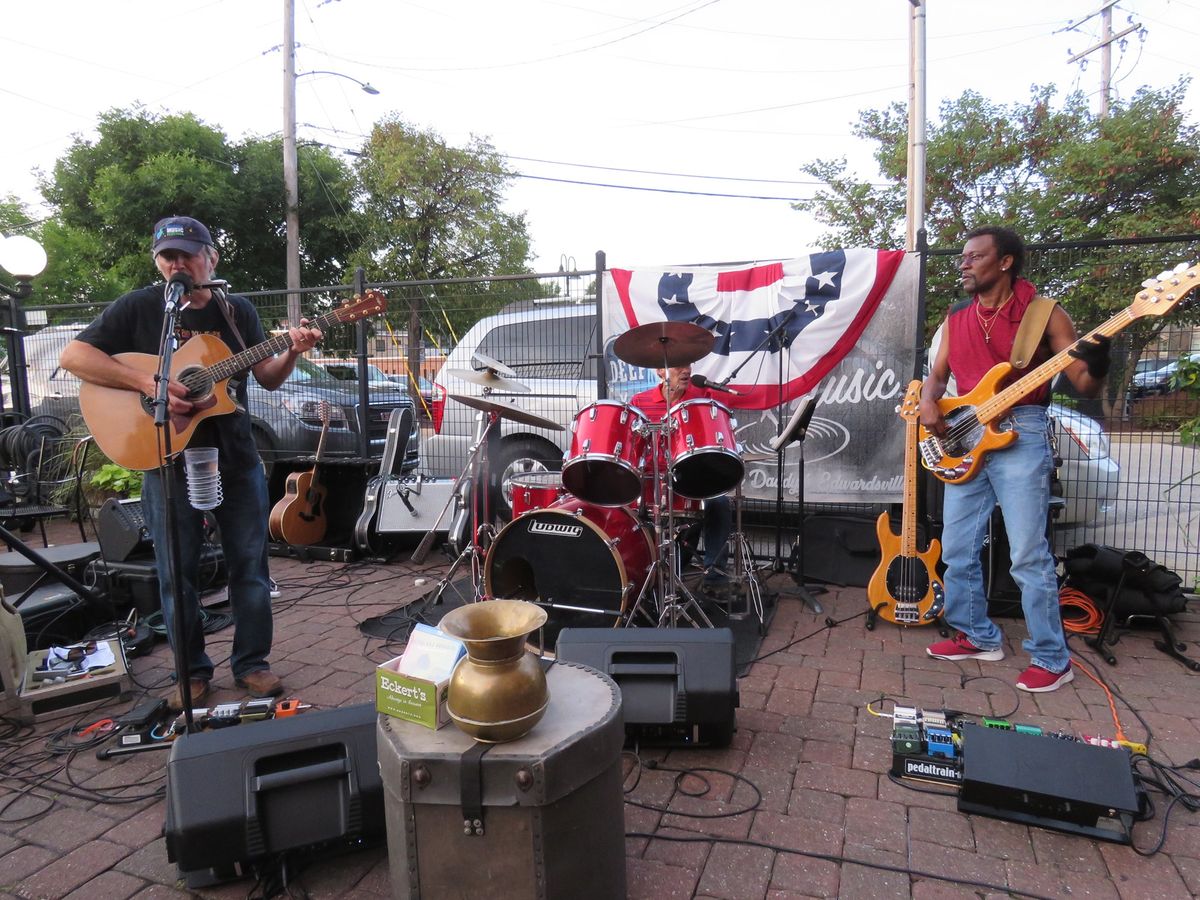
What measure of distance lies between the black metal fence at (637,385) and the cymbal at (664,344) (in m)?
0.97

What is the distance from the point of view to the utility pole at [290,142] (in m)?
15.1

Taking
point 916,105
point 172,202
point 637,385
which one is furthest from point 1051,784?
point 172,202

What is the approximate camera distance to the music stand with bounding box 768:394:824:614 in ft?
13.1

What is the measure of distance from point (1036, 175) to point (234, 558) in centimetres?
1651

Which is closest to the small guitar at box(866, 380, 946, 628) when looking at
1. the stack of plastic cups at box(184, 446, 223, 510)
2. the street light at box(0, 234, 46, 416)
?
the stack of plastic cups at box(184, 446, 223, 510)

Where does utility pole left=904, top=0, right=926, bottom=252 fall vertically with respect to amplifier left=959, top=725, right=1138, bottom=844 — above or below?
above

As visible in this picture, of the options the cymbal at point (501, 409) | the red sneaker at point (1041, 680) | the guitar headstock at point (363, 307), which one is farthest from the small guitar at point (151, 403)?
the red sneaker at point (1041, 680)

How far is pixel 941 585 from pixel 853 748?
1.66 metres

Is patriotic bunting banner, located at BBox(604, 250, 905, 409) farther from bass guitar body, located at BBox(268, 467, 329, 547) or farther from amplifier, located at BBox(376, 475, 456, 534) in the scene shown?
bass guitar body, located at BBox(268, 467, 329, 547)

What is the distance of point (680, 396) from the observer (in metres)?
4.58

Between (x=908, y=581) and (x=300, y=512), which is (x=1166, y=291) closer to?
(x=908, y=581)

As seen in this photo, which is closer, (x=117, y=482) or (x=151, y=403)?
(x=151, y=403)

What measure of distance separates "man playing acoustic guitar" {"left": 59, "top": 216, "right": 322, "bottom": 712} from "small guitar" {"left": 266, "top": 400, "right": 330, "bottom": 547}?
2645 mm

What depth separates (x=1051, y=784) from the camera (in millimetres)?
2121
